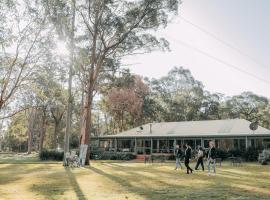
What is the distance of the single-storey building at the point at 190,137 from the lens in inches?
1378

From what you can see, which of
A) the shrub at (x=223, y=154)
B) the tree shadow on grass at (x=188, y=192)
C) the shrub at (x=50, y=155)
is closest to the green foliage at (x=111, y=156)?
the shrub at (x=50, y=155)

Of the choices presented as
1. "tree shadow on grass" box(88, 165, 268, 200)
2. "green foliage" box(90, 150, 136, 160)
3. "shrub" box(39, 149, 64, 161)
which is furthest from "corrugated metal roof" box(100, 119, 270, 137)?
"tree shadow on grass" box(88, 165, 268, 200)

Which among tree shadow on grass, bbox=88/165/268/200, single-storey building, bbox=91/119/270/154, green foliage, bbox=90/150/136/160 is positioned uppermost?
single-storey building, bbox=91/119/270/154

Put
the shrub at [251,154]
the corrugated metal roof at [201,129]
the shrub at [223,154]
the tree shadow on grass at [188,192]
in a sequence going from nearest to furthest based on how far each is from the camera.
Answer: the tree shadow on grass at [188,192], the shrub at [251,154], the shrub at [223,154], the corrugated metal roof at [201,129]

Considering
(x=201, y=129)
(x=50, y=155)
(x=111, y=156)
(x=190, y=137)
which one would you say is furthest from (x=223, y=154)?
(x=50, y=155)

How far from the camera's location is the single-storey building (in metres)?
35.0

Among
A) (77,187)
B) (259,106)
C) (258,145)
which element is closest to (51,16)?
(77,187)

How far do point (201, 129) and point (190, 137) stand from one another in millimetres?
1873

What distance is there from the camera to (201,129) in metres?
39.2

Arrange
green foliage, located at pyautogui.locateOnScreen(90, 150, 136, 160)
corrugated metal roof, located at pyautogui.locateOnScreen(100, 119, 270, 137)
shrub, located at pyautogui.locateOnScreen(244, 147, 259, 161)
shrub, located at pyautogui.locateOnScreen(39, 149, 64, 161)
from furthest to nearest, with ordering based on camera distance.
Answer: green foliage, located at pyautogui.locateOnScreen(90, 150, 136, 160)
shrub, located at pyautogui.locateOnScreen(39, 149, 64, 161)
corrugated metal roof, located at pyautogui.locateOnScreen(100, 119, 270, 137)
shrub, located at pyautogui.locateOnScreen(244, 147, 259, 161)

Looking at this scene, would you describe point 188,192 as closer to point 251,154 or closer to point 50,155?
point 251,154

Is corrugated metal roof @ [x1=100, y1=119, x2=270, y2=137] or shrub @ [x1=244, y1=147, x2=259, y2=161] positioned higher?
corrugated metal roof @ [x1=100, y1=119, x2=270, y2=137]

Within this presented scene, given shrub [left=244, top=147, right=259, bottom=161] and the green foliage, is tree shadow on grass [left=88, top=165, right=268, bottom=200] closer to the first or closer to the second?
shrub [left=244, top=147, right=259, bottom=161]

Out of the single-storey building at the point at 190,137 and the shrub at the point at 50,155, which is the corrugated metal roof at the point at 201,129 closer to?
the single-storey building at the point at 190,137
